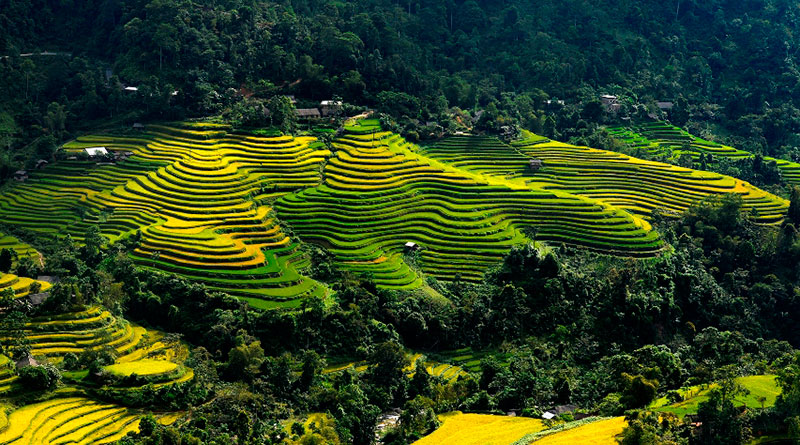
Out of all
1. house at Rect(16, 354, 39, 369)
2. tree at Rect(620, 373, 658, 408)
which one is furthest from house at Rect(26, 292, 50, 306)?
tree at Rect(620, 373, 658, 408)

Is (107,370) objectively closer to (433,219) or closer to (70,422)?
(70,422)

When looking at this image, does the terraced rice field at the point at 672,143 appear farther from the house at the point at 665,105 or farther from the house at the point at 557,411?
the house at the point at 557,411

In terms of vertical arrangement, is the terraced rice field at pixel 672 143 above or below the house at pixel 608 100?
below

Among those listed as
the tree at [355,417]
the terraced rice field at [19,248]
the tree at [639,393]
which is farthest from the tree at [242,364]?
the tree at [639,393]

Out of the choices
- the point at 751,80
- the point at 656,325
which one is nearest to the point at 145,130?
the point at 656,325

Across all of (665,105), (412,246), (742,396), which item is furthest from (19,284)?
(665,105)

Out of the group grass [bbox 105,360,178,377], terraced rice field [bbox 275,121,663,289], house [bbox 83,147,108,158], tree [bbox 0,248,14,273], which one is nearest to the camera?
grass [bbox 105,360,178,377]

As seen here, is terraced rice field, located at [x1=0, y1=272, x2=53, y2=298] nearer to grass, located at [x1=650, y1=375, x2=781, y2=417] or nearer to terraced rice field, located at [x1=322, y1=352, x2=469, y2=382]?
terraced rice field, located at [x1=322, y1=352, x2=469, y2=382]
